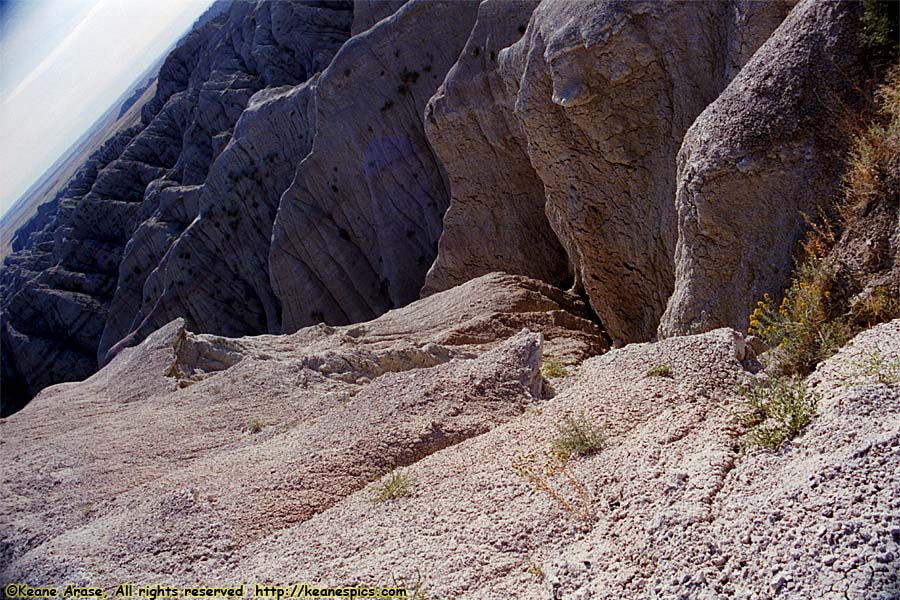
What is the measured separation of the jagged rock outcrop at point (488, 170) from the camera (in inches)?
704

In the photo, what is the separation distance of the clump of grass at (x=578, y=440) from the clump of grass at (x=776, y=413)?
3.27 ft

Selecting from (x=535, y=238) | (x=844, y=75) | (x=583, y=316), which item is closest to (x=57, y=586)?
(x=844, y=75)

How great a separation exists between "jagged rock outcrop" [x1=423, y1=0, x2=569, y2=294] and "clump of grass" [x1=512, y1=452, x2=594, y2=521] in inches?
533

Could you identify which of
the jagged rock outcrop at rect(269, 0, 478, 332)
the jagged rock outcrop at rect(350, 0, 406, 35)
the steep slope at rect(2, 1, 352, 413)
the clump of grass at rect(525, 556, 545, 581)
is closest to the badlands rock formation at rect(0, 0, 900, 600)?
the clump of grass at rect(525, 556, 545, 581)

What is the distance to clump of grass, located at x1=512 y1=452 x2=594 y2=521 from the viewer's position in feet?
14.0

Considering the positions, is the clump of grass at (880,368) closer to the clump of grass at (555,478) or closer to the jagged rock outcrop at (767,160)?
the clump of grass at (555,478)

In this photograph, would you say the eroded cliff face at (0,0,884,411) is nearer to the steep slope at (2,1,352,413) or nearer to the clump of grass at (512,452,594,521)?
the steep slope at (2,1,352,413)

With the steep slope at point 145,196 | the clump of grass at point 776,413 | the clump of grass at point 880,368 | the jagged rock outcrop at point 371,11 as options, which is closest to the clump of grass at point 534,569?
the clump of grass at point 776,413

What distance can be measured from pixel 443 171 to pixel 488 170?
5858mm

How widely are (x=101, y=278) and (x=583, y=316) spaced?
4144 centimetres

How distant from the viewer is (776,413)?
4172mm

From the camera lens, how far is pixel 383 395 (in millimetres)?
7730

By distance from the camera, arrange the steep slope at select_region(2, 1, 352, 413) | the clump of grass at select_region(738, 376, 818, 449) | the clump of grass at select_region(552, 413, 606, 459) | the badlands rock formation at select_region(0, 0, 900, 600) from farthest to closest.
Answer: the steep slope at select_region(2, 1, 352, 413), the clump of grass at select_region(552, 413, 606, 459), the clump of grass at select_region(738, 376, 818, 449), the badlands rock formation at select_region(0, 0, 900, 600)


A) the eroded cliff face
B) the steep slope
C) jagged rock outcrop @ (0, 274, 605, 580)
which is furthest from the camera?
the steep slope
